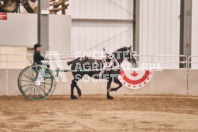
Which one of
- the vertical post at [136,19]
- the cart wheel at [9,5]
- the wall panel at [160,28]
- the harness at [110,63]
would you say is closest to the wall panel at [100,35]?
the vertical post at [136,19]

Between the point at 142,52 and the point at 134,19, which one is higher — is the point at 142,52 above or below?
below

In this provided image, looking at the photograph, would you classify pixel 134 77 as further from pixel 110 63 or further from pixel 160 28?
pixel 160 28

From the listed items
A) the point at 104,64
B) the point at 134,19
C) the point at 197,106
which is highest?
the point at 134,19

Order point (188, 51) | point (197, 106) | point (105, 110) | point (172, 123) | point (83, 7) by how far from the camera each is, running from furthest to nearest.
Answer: point (83, 7) → point (188, 51) → point (197, 106) → point (105, 110) → point (172, 123)

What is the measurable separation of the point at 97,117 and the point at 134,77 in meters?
6.40

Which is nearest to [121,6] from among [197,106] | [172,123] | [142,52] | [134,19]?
[134,19]

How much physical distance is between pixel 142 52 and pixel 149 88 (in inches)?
228

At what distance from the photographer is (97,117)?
28.9ft

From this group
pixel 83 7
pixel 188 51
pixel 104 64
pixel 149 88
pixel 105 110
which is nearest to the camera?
pixel 105 110

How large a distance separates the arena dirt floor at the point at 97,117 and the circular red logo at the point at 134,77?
3112mm

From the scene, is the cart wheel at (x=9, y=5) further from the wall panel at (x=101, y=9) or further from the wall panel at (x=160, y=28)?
the wall panel at (x=160, y=28)

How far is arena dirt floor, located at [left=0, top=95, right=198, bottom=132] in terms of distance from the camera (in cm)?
742

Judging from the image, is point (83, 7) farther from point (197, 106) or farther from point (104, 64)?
point (197, 106)

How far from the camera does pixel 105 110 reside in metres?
10.1
